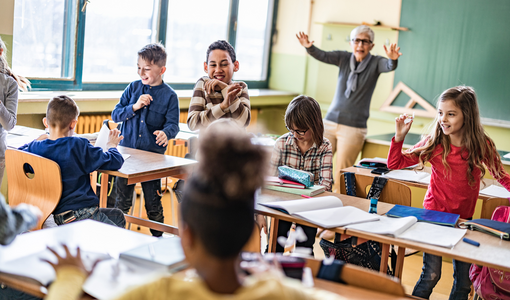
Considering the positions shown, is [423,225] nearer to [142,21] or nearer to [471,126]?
[471,126]

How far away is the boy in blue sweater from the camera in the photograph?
2258 mm

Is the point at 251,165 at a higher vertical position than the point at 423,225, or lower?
higher

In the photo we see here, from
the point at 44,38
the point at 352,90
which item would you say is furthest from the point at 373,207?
the point at 44,38

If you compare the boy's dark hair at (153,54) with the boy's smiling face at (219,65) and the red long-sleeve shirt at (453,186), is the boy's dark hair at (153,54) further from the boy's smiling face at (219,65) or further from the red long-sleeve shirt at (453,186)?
the red long-sleeve shirt at (453,186)

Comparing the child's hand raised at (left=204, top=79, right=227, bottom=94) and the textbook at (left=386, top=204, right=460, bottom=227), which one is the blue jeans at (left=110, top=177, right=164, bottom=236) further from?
the textbook at (left=386, top=204, right=460, bottom=227)

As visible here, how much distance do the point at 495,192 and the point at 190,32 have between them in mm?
3710

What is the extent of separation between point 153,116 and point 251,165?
7.63 ft

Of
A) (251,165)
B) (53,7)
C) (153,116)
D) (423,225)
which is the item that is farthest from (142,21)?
(251,165)

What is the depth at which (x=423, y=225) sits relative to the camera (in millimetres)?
1972

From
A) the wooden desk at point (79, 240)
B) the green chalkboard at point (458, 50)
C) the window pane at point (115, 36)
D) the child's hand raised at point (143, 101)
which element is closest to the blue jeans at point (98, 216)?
the wooden desk at point (79, 240)

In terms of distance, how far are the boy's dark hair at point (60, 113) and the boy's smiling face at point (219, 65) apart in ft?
2.85

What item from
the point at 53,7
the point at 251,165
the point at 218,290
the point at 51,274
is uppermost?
the point at 53,7

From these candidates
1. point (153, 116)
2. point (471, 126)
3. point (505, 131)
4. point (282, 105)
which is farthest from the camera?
point (282, 105)

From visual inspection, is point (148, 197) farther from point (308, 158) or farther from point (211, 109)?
point (308, 158)
